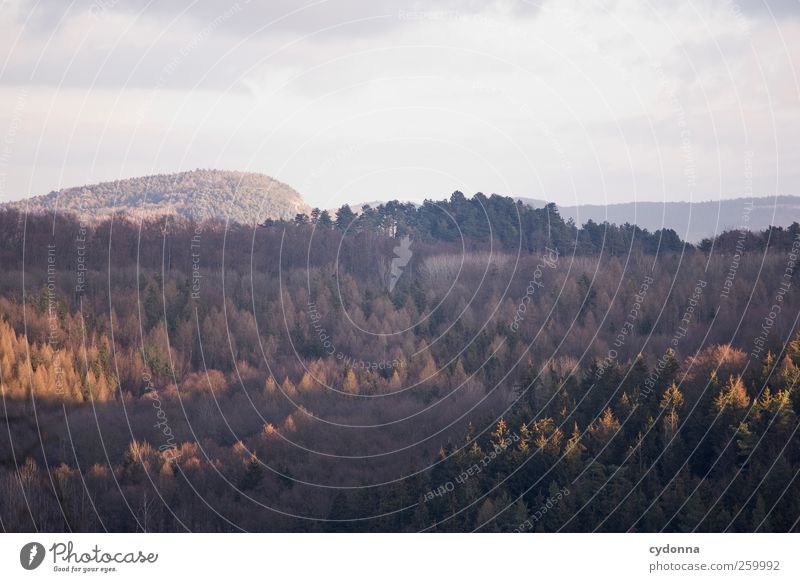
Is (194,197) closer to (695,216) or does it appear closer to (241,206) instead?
(241,206)

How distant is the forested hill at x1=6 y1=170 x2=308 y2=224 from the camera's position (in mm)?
124562

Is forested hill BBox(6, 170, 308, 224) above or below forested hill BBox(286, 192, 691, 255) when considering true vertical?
above

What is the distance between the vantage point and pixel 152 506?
47312 mm

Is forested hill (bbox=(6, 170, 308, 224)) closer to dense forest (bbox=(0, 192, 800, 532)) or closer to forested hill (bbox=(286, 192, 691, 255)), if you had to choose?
forested hill (bbox=(286, 192, 691, 255))

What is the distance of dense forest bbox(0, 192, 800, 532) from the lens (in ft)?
135

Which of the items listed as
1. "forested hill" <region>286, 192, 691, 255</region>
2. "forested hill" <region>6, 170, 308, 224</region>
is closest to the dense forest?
"forested hill" <region>286, 192, 691, 255</region>

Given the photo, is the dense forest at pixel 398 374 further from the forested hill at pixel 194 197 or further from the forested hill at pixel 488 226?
the forested hill at pixel 194 197

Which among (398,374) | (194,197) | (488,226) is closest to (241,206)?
(194,197)

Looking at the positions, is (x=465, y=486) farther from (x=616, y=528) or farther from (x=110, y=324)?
(x=110, y=324)

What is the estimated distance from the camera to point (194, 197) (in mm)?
135000

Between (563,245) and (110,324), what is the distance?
45.9 metres

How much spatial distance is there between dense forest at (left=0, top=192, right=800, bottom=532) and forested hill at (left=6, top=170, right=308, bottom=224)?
2155 centimetres

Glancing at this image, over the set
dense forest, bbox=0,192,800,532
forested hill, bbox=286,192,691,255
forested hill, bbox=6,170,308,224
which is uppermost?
forested hill, bbox=6,170,308,224

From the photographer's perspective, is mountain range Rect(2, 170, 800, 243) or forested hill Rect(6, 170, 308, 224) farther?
forested hill Rect(6, 170, 308, 224)
